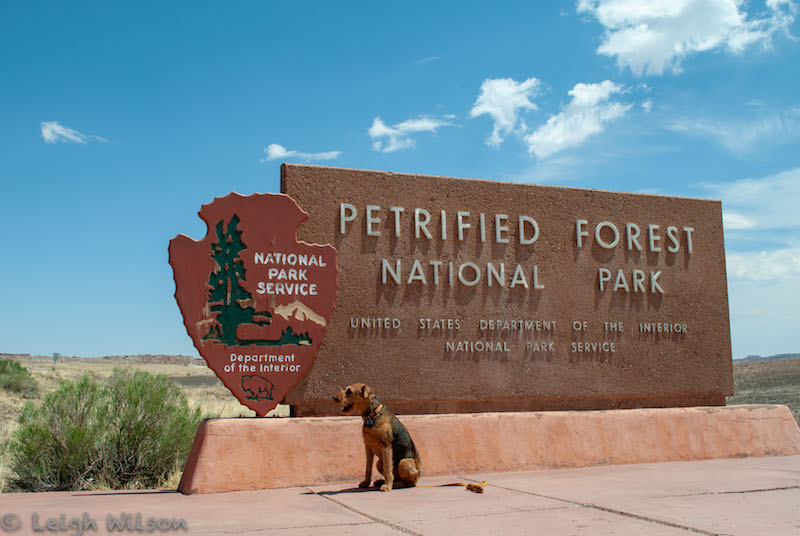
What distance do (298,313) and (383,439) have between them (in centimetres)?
167

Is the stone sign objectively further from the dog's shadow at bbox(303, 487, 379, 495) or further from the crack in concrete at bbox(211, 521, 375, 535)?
the crack in concrete at bbox(211, 521, 375, 535)

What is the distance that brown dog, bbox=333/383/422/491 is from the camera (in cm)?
633

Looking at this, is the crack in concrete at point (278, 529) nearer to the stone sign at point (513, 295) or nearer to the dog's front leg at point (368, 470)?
the dog's front leg at point (368, 470)

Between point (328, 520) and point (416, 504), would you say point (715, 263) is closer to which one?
point (416, 504)

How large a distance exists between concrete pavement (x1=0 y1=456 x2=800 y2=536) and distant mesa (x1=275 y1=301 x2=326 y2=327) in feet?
5.31

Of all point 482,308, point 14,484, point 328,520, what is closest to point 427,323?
point 482,308

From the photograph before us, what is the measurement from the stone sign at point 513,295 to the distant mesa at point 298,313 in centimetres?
28

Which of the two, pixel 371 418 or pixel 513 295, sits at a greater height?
pixel 513 295

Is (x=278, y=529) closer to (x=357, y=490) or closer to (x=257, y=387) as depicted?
Answer: (x=357, y=490)

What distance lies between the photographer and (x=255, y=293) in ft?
23.6

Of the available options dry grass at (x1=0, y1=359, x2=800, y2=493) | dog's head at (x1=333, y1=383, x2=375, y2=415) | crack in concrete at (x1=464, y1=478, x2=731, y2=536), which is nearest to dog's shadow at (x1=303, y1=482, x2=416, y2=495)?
dog's head at (x1=333, y1=383, x2=375, y2=415)

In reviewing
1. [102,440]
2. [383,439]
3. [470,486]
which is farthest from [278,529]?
[102,440]

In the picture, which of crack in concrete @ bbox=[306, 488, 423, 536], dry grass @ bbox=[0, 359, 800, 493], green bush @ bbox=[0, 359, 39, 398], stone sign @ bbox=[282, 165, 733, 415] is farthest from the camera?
green bush @ bbox=[0, 359, 39, 398]

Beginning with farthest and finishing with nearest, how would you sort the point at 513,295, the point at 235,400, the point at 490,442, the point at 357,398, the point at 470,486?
the point at 235,400 < the point at 513,295 < the point at 490,442 < the point at 357,398 < the point at 470,486
